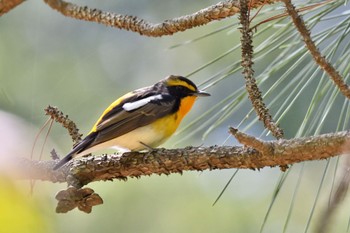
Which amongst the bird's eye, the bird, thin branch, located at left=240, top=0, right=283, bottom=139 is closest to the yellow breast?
the bird

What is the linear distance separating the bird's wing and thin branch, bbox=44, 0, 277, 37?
33 centimetres

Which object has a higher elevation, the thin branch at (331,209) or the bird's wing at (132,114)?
the bird's wing at (132,114)

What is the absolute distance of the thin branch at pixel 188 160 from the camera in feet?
2.89

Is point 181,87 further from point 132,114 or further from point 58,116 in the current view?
point 58,116

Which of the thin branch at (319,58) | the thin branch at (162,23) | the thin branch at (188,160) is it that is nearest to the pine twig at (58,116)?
the thin branch at (188,160)

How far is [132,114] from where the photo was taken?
1.73 meters

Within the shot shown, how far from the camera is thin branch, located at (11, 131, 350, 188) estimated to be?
0.88 metres

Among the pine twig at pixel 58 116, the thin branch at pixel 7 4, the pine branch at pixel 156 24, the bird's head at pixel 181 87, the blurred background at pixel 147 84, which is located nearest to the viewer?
the thin branch at pixel 7 4

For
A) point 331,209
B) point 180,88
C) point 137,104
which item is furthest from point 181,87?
point 331,209

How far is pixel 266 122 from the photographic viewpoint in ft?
3.24

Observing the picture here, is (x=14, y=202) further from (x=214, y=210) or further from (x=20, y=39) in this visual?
(x=20, y=39)

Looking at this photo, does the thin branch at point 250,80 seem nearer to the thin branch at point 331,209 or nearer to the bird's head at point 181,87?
the thin branch at point 331,209

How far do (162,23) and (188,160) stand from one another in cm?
33

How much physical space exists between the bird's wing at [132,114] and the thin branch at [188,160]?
35 cm
